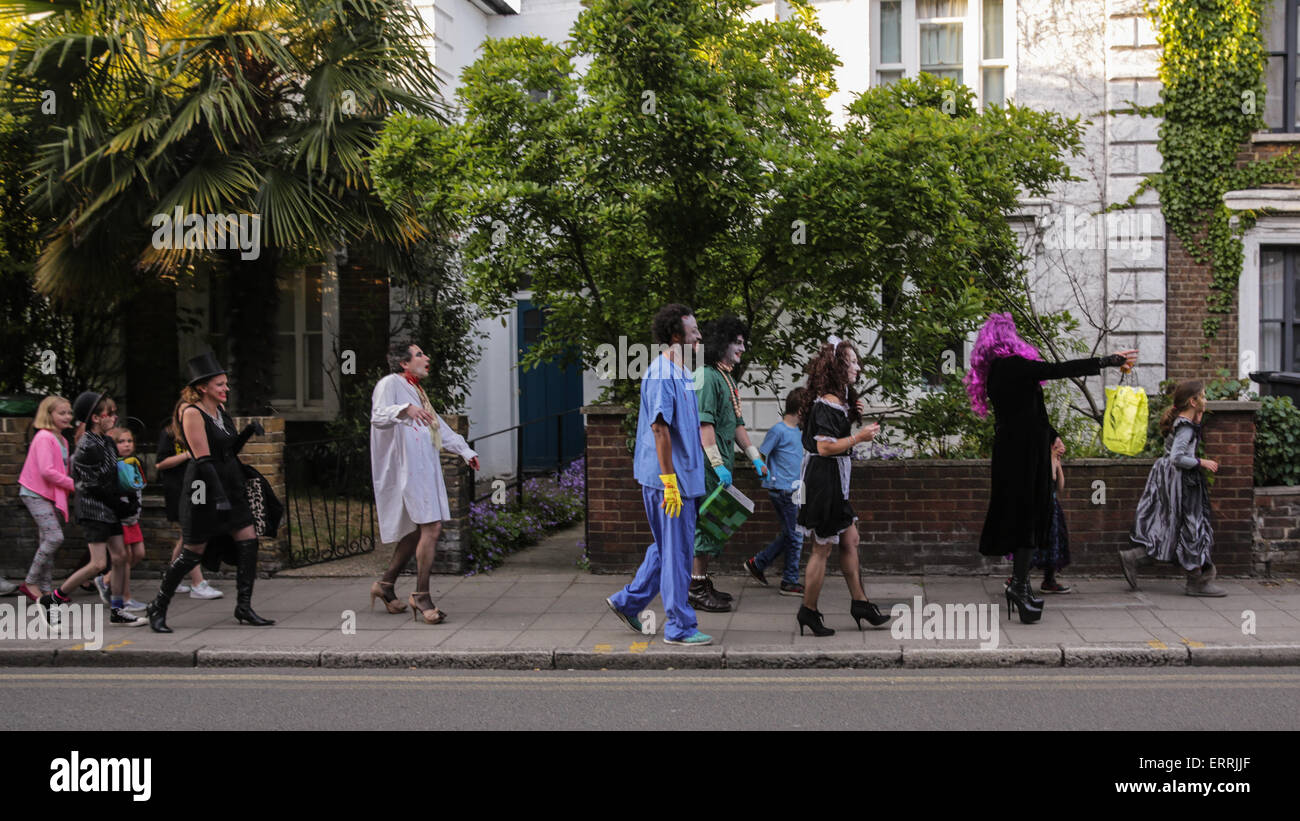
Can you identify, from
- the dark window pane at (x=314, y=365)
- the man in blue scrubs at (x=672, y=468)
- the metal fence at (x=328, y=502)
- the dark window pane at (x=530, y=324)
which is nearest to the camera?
the man in blue scrubs at (x=672, y=468)

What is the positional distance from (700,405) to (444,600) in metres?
2.69

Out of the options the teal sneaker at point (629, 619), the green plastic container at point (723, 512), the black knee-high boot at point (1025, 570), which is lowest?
the teal sneaker at point (629, 619)

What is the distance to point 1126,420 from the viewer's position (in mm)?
8570

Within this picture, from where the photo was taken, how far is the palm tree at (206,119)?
1066 cm

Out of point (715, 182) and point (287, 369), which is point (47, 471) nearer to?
point (715, 182)

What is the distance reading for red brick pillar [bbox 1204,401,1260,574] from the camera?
9.23 metres

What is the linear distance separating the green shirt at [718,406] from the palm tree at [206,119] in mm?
4541

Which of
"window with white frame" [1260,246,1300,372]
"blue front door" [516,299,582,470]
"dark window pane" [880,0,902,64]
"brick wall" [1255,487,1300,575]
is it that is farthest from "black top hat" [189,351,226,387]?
"window with white frame" [1260,246,1300,372]

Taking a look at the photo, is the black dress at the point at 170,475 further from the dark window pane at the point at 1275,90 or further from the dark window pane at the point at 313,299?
the dark window pane at the point at 1275,90

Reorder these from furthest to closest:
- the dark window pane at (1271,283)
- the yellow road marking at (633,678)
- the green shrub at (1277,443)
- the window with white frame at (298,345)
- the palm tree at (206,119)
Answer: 1. the window with white frame at (298,345)
2. the dark window pane at (1271,283)
3. the palm tree at (206,119)
4. the green shrub at (1277,443)
5. the yellow road marking at (633,678)

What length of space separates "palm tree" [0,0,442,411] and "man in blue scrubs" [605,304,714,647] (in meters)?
4.85

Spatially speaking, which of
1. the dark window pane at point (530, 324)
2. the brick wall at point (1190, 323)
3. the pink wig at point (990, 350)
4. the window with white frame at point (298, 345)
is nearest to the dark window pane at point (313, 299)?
the window with white frame at point (298, 345)

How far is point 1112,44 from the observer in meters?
14.0

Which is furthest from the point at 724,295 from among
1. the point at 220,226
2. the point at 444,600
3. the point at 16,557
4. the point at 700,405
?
the point at 16,557
